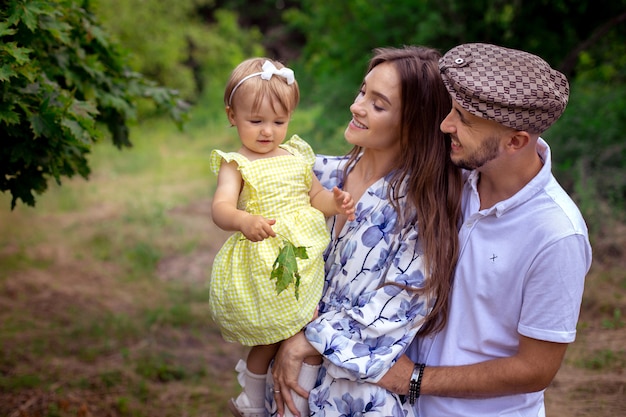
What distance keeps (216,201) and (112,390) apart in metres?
2.51

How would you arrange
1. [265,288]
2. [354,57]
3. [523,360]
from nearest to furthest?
[523,360] → [265,288] → [354,57]

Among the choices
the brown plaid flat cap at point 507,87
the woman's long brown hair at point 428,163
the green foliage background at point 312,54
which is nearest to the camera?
the brown plaid flat cap at point 507,87

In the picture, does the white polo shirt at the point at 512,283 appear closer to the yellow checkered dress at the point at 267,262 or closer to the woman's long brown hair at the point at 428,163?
the woman's long brown hair at the point at 428,163

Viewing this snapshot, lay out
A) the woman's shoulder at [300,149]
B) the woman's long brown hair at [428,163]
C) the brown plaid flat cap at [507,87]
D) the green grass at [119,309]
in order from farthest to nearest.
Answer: the green grass at [119,309]
the woman's shoulder at [300,149]
the woman's long brown hair at [428,163]
the brown plaid flat cap at [507,87]

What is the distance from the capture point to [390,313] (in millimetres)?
2104

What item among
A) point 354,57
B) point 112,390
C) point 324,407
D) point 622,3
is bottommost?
point 112,390

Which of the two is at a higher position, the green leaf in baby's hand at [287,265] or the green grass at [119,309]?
the green leaf in baby's hand at [287,265]

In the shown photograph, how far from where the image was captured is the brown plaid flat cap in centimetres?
194

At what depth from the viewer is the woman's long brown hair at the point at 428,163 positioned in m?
2.15

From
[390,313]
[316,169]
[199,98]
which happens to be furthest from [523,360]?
[199,98]

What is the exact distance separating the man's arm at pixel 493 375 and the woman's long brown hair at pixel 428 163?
0.51 feet

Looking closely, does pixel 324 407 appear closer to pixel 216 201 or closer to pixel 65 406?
pixel 216 201

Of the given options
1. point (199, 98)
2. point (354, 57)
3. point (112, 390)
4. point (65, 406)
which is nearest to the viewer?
point (65, 406)

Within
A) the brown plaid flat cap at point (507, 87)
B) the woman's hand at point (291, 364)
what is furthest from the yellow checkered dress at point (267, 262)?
the brown plaid flat cap at point (507, 87)
